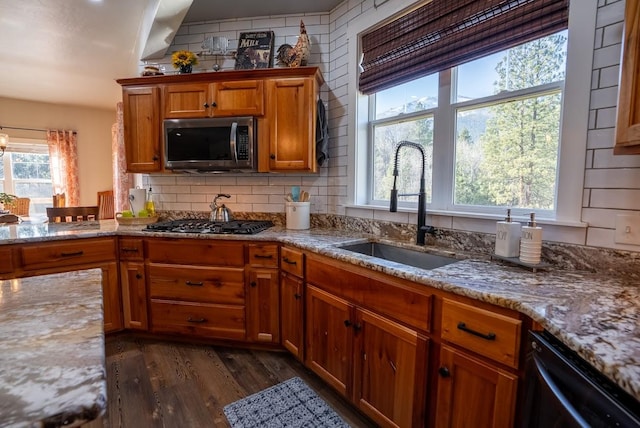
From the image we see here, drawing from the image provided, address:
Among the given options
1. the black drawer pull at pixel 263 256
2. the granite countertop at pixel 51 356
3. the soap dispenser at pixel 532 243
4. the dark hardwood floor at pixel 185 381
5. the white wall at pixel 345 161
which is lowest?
the dark hardwood floor at pixel 185 381

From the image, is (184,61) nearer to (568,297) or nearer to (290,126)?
(290,126)

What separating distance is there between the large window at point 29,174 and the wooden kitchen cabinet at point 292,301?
19.6 feet

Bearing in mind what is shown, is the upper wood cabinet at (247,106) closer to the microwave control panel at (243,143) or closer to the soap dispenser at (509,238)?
the microwave control panel at (243,143)

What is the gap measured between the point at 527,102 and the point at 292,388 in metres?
2.01

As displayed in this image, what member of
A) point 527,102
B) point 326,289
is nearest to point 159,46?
point 326,289

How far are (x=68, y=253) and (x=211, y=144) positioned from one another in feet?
4.12

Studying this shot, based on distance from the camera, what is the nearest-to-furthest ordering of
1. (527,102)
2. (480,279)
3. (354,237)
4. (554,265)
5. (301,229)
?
(480,279), (554,265), (527,102), (354,237), (301,229)

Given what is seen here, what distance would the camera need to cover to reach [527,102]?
1.53 meters

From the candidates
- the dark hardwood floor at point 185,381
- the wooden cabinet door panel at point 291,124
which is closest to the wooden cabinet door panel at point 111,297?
the dark hardwood floor at point 185,381

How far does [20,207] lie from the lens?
5070 millimetres

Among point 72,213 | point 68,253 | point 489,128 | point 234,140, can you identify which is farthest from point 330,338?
point 72,213

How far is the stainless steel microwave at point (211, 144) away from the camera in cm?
236

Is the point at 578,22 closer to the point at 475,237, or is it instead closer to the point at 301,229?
the point at 475,237

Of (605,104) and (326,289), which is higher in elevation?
(605,104)
